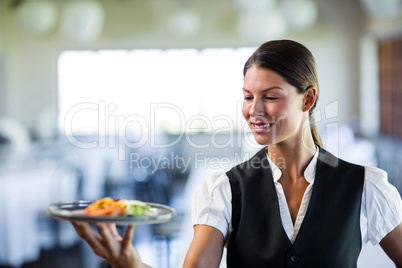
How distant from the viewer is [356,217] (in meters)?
1.21

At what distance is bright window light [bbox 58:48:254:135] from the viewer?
25.1 feet

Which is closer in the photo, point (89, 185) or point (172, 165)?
point (89, 185)

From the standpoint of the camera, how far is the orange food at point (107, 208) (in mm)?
968

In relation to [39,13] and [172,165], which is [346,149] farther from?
[39,13]

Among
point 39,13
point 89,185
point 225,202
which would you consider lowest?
point 89,185

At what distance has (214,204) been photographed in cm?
122

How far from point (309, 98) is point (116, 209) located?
0.53 metres

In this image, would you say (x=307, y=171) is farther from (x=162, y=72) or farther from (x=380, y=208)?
(x=162, y=72)

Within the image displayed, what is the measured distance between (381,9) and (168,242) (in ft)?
8.96

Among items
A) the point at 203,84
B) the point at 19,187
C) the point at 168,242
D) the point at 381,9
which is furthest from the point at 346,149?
the point at 203,84

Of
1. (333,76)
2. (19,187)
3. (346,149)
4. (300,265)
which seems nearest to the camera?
(300,265)

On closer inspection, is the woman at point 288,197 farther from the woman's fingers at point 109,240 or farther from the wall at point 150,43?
the wall at point 150,43

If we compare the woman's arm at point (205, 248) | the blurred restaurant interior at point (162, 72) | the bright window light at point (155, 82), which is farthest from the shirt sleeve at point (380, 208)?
the bright window light at point (155, 82)

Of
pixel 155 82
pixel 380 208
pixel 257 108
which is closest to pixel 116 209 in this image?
pixel 257 108
